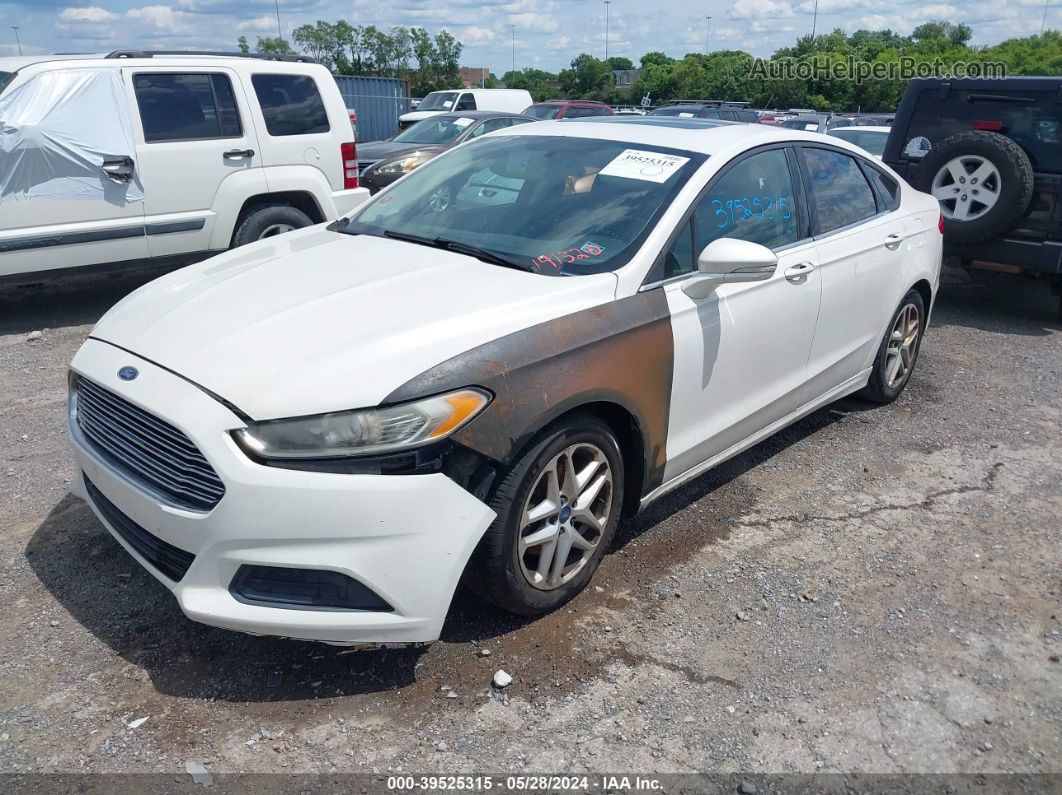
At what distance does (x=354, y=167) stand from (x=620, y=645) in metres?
6.08

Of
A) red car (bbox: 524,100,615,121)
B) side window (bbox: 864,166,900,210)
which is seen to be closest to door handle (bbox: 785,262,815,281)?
side window (bbox: 864,166,900,210)

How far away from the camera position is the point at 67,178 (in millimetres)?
6539

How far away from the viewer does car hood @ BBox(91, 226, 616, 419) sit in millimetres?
2660

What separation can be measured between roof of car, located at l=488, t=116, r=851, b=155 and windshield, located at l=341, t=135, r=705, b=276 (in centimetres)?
8

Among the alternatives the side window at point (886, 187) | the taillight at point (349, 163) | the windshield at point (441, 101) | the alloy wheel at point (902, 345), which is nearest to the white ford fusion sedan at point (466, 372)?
the side window at point (886, 187)

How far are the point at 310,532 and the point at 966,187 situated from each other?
6891 millimetres

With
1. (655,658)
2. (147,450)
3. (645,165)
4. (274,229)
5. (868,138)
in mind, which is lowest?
(655,658)

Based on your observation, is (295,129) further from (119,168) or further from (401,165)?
(401,165)

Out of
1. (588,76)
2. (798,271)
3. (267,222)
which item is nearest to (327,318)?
(798,271)

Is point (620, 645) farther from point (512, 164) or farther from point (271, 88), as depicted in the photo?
point (271, 88)

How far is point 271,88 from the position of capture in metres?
7.61

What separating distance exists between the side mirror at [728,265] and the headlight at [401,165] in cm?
829

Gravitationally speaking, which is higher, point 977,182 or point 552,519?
point 977,182

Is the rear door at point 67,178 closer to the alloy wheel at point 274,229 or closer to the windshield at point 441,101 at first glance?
the alloy wheel at point 274,229
